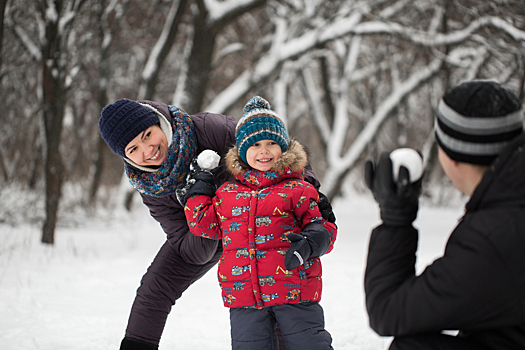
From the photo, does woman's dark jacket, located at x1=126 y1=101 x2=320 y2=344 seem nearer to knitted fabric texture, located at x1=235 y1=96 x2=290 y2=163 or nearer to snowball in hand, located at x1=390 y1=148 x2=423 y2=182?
knitted fabric texture, located at x1=235 y1=96 x2=290 y2=163

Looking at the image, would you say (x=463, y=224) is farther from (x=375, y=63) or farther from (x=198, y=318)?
(x=375, y=63)

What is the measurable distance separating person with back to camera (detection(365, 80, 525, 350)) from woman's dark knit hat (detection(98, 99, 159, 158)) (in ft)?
4.19

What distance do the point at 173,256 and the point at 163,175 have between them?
496mm

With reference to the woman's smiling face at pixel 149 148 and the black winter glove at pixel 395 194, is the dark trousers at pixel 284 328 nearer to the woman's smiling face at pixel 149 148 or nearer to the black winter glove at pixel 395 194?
the black winter glove at pixel 395 194

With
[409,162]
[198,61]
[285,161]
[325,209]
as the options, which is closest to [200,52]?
[198,61]

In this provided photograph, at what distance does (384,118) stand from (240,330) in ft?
24.4

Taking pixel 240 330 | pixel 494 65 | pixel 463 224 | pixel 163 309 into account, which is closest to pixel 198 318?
pixel 163 309

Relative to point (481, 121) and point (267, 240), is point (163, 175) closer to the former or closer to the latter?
point (267, 240)

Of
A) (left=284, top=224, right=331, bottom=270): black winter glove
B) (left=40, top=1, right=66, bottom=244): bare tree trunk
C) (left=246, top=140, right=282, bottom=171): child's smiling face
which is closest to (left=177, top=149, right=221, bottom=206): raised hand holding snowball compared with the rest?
(left=246, top=140, right=282, bottom=171): child's smiling face

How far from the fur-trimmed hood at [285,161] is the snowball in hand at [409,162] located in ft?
2.40

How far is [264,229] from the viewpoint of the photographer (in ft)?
6.18

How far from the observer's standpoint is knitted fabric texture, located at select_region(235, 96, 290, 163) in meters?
2.05

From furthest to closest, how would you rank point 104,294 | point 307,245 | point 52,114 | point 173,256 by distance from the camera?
point 52,114
point 104,294
point 173,256
point 307,245

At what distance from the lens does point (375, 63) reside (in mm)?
13055
